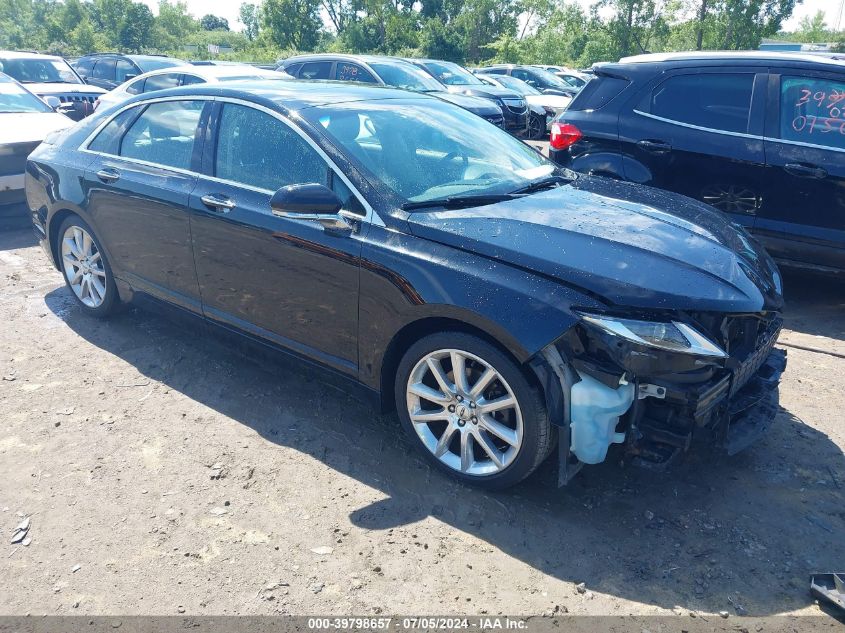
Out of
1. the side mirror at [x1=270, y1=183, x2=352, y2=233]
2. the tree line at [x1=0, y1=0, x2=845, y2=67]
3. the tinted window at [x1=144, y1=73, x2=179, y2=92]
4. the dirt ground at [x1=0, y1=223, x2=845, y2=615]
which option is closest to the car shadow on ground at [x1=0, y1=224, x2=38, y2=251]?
the dirt ground at [x1=0, y1=223, x2=845, y2=615]

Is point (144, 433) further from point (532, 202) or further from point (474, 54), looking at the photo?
point (474, 54)

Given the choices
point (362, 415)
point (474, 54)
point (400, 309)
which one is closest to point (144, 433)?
point (362, 415)

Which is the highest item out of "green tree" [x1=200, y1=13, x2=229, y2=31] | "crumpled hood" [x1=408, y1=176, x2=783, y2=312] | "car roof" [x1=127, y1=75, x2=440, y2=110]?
"green tree" [x1=200, y1=13, x2=229, y2=31]

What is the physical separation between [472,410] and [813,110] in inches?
153

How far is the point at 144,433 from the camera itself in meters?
3.72

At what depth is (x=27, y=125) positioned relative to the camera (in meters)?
7.85

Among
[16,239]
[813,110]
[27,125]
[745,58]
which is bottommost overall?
[16,239]

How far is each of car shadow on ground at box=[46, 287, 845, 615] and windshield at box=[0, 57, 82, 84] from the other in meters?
11.8

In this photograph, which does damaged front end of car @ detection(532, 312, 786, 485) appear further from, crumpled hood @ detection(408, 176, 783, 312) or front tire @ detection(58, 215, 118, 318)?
front tire @ detection(58, 215, 118, 318)

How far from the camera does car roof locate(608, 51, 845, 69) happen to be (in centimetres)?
516

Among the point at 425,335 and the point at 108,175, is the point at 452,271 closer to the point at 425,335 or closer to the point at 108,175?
the point at 425,335

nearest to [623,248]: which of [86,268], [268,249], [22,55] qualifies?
[268,249]

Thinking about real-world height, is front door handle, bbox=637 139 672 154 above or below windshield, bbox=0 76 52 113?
below

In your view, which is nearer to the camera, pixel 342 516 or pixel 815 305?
pixel 342 516
